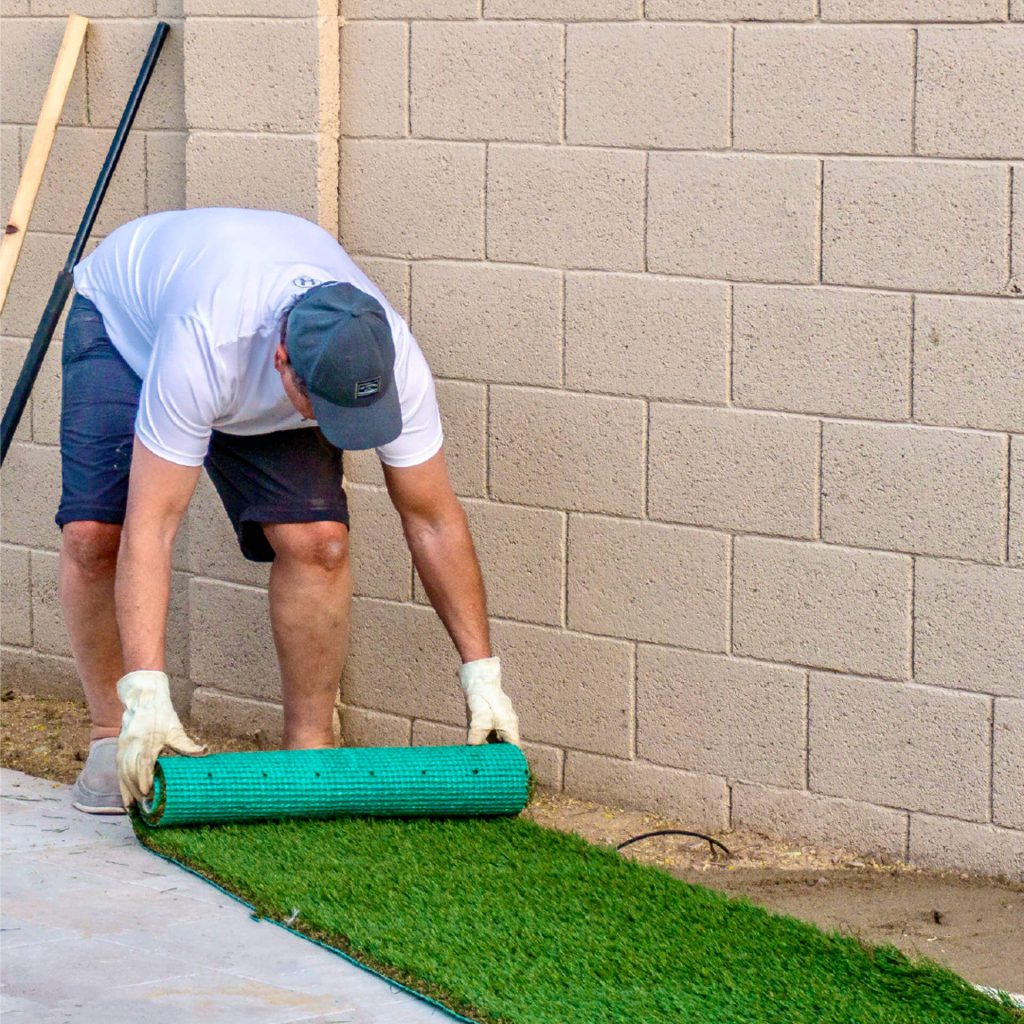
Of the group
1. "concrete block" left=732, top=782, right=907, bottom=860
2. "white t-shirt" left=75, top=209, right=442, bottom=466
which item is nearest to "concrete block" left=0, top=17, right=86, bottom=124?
"white t-shirt" left=75, top=209, right=442, bottom=466

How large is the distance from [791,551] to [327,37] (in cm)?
178

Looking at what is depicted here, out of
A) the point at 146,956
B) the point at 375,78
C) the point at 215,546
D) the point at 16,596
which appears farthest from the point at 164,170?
the point at 146,956

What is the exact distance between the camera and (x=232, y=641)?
4.71 m

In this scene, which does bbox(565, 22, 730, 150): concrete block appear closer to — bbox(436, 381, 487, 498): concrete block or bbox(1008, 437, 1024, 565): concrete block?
bbox(436, 381, 487, 498): concrete block

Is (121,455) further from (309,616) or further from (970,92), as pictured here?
(970,92)

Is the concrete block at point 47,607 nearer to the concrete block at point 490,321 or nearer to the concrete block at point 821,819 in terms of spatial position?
the concrete block at point 490,321

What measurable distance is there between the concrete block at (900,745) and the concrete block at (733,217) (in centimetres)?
96

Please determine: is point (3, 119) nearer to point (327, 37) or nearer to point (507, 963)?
point (327, 37)

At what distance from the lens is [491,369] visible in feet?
13.8

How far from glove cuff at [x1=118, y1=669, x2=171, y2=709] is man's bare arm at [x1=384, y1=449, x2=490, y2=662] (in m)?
0.67

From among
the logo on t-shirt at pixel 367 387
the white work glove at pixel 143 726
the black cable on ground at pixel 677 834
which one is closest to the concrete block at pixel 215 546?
the white work glove at pixel 143 726

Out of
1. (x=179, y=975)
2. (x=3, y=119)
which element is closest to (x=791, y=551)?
(x=179, y=975)

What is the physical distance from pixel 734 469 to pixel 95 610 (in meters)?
1.55

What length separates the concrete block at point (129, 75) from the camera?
468 centimetres
